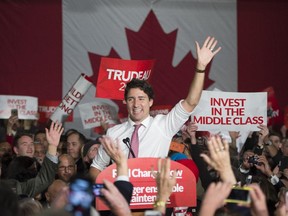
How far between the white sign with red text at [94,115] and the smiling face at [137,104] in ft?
20.5

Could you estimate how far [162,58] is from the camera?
47.2 ft

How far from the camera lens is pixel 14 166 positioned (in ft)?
23.7

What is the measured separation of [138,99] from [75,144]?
3.85m

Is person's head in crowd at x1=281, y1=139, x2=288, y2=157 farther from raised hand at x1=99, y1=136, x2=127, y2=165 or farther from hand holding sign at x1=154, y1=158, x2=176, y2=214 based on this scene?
hand holding sign at x1=154, y1=158, x2=176, y2=214

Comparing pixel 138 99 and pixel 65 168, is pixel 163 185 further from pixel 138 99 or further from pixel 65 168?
pixel 65 168

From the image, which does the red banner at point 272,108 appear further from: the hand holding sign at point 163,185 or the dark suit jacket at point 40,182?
the hand holding sign at point 163,185

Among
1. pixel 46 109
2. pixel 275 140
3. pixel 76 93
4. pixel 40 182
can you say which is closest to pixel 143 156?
pixel 40 182

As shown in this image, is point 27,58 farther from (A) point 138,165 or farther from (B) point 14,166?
(A) point 138,165

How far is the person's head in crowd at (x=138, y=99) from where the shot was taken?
565cm

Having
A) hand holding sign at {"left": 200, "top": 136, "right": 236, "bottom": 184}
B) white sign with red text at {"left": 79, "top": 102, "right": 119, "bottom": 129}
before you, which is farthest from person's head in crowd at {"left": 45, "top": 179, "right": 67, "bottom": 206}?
white sign with red text at {"left": 79, "top": 102, "right": 119, "bottom": 129}

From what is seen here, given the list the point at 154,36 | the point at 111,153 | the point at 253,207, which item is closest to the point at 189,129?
the point at 111,153

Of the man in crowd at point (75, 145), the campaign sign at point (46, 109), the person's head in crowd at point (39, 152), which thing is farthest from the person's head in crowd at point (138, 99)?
the campaign sign at point (46, 109)

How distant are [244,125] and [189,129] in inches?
51.2

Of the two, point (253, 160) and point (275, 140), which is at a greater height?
point (275, 140)
